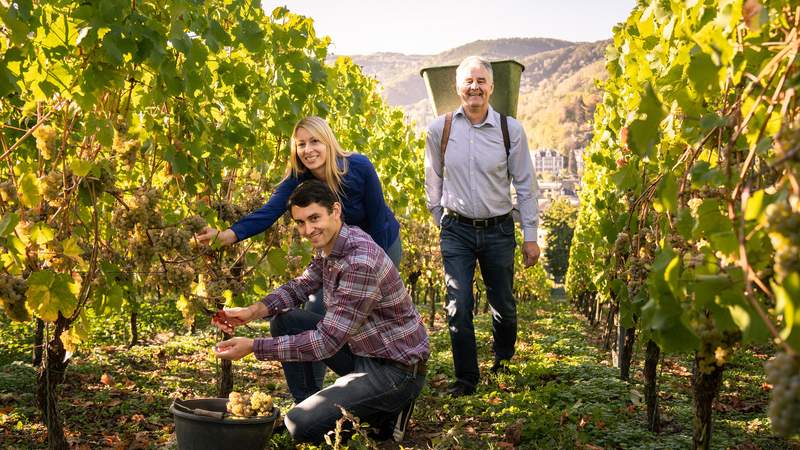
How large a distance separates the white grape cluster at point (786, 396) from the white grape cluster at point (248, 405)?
7.43 ft

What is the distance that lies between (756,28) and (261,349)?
2374 millimetres

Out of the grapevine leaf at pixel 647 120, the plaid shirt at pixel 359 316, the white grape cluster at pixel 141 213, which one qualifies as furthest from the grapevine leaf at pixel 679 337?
the white grape cluster at pixel 141 213

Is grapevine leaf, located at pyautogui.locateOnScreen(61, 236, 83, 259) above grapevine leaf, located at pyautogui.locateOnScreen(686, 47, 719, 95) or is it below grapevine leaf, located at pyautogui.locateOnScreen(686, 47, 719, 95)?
below

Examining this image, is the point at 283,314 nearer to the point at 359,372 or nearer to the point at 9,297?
the point at 359,372

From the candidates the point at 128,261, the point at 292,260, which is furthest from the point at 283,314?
the point at 128,261

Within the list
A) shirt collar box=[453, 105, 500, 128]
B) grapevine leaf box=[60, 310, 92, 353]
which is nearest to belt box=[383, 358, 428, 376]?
grapevine leaf box=[60, 310, 92, 353]

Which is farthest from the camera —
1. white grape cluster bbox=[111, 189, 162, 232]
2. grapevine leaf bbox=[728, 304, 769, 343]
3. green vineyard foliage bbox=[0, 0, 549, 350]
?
white grape cluster bbox=[111, 189, 162, 232]

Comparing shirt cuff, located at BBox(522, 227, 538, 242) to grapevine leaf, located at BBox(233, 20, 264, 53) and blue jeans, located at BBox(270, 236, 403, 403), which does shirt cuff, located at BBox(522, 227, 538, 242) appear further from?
grapevine leaf, located at BBox(233, 20, 264, 53)

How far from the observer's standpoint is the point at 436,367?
6148 millimetres

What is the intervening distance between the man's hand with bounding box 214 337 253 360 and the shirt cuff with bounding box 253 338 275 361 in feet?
0.34

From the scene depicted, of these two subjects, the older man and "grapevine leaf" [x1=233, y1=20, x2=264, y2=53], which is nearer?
"grapevine leaf" [x1=233, y1=20, x2=264, y2=53]

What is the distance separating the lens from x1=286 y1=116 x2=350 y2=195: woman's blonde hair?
368 cm

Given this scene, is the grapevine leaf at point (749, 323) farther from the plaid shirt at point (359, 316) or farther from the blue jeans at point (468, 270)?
the blue jeans at point (468, 270)

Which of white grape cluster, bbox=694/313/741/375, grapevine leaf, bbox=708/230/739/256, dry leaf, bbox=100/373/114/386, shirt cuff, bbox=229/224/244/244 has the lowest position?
dry leaf, bbox=100/373/114/386
